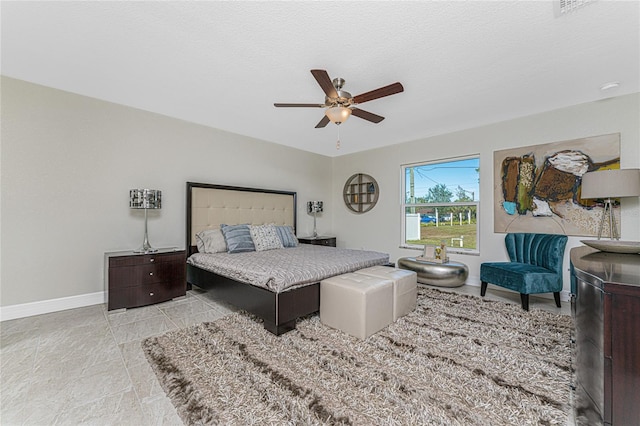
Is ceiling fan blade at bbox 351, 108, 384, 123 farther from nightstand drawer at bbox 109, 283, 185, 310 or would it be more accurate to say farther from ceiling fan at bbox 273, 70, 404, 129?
nightstand drawer at bbox 109, 283, 185, 310

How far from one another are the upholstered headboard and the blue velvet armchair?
344 cm

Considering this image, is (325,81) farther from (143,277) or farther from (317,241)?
(317,241)

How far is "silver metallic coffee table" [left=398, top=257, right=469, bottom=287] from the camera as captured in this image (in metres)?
3.77

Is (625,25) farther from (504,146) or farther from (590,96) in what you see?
(504,146)

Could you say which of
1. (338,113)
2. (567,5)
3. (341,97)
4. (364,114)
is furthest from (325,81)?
(567,5)

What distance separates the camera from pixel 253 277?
251cm

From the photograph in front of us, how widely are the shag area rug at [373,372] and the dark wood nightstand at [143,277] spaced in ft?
3.35

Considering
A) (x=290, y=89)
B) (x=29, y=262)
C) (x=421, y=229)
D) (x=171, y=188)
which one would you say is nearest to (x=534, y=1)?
(x=290, y=89)

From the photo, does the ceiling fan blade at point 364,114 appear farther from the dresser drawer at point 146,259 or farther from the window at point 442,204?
the dresser drawer at point 146,259

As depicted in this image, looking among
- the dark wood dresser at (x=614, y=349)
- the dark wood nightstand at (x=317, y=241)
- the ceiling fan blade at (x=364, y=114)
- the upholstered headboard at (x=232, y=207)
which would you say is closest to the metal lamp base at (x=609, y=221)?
the dark wood dresser at (x=614, y=349)

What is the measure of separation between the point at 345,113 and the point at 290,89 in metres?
0.80

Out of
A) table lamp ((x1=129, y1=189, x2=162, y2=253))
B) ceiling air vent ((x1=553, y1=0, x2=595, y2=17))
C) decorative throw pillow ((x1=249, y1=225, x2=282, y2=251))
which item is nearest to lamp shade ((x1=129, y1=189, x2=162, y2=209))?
table lamp ((x1=129, y1=189, x2=162, y2=253))

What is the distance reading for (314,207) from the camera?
5.48 m

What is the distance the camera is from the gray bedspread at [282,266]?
2.38m
